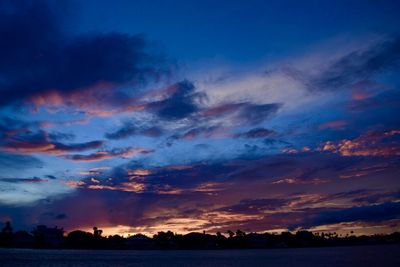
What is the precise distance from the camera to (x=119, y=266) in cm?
13212

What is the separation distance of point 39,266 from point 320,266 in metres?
78.2

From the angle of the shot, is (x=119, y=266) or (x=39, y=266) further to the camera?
(x=119, y=266)

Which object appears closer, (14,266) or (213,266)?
(14,266)

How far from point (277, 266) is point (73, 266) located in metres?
59.0

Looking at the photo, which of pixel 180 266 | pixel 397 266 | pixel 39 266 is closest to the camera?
pixel 397 266

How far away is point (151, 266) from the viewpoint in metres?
131

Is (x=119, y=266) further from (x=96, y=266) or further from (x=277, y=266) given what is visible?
(x=277, y=266)

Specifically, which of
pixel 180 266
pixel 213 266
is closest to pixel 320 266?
pixel 213 266

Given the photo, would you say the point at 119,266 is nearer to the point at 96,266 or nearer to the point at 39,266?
the point at 96,266

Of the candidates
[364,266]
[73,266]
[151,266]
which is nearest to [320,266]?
[364,266]

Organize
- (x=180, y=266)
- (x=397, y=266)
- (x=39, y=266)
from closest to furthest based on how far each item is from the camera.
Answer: (x=397, y=266) < (x=39, y=266) < (x=180, y=266)

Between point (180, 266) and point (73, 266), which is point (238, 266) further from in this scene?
point (73, 266)

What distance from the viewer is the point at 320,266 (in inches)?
4771

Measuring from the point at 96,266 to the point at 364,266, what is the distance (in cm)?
7452
